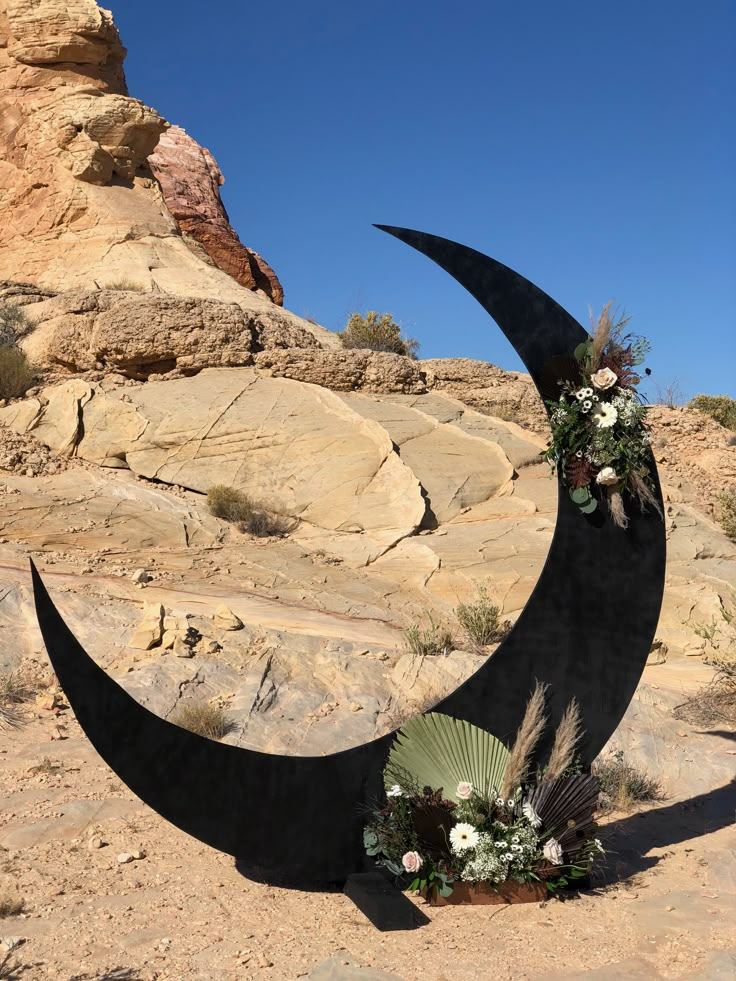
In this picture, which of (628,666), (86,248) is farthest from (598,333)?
(86,248)

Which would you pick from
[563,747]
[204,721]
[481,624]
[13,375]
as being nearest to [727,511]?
[481,624]

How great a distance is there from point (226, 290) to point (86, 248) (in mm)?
3136

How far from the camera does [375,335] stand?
72.1ft

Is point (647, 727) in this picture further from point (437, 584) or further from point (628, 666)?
point (437, 584)

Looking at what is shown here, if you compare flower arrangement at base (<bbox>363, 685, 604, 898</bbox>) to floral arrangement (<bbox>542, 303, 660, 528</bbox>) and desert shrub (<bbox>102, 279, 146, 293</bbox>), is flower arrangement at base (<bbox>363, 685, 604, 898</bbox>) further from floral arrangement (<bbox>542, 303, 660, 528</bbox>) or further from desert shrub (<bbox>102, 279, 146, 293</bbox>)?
desert shrub (<bbox>102, 279, 146, 293</bbox>)

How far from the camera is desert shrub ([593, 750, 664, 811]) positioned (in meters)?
5.83

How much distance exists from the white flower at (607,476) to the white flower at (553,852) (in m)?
1.77

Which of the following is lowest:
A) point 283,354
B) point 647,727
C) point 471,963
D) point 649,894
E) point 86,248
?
point 471,963

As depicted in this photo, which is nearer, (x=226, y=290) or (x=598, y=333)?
(x=598, y=333)

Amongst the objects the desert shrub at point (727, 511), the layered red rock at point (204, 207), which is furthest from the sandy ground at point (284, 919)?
the layered red rock at point (204, 207)

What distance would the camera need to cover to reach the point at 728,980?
3.44 meters

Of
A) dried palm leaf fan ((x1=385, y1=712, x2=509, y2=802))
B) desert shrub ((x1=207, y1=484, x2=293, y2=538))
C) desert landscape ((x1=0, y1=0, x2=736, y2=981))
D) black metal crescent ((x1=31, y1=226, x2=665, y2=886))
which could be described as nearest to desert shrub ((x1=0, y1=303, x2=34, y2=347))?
desert landscape ((x1=0, y1=0, x2=736, y2=981))

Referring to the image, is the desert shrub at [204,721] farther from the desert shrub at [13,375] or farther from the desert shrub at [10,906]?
the desert shrub at [13,375]

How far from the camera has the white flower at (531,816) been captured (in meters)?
4.32
